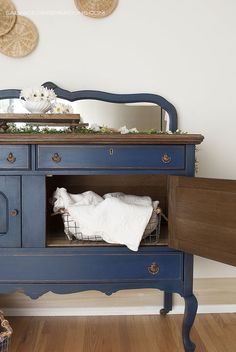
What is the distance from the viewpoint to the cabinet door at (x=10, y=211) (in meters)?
1.84

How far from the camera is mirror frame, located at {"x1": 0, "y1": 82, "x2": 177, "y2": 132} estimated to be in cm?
236

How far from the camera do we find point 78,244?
1875 millimetres

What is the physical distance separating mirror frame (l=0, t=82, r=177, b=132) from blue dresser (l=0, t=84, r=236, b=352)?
0.61 m

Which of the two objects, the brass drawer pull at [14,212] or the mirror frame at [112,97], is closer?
the brass drawer pull at [14,212]

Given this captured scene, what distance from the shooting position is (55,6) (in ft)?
7.83

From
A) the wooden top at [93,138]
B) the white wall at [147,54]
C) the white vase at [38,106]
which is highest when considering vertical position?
the white wall at [147,54]

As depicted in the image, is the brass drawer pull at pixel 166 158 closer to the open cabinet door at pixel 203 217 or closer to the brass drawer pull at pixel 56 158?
the open cabinet door at pixel 203 217

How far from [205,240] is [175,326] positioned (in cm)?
83

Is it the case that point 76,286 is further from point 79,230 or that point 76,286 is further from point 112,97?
point 112,97

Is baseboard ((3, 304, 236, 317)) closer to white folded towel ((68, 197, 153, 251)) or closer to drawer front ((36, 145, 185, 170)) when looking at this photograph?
white folded towel ((68, 197, 153, 251))

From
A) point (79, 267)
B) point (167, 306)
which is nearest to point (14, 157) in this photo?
point (79, 267)

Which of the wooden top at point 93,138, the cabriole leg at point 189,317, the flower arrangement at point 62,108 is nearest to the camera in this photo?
the wooden top at point 93,138

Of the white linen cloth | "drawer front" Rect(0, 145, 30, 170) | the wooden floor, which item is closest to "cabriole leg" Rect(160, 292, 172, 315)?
the wooden floor

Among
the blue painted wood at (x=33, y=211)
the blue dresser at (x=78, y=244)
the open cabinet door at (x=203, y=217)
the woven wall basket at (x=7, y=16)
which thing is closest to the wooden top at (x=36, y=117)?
the blue dresser at (x=78, y=244)
